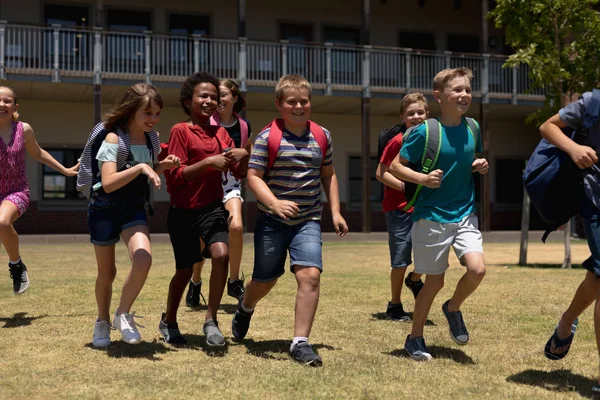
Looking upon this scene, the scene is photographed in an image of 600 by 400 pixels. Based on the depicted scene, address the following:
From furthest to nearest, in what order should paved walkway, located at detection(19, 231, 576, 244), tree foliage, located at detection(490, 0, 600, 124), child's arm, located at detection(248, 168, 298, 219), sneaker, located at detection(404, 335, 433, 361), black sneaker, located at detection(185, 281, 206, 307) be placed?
1. paved walkway, located at detection(19, 231, 576, 244)
2. tree foliage, located at detection(490, 0, 600, 124)
3. black sneaker, located at detection(185, 281, 206, 307)
4. sneaker, located at detection(404, 335, 433, 361)
5. child's arm, located at detection(248, 168, 298, 219)

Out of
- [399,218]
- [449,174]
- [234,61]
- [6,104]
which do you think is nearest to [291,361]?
[449,174]

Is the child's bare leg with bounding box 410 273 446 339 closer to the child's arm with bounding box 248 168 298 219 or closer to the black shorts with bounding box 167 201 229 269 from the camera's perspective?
the child's arm with bounding box 248 168 298 219

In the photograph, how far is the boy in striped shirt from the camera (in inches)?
171

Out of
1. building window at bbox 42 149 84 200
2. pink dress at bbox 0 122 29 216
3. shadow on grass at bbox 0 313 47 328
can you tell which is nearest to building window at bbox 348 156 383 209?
building window at bbox 42 149 84 200

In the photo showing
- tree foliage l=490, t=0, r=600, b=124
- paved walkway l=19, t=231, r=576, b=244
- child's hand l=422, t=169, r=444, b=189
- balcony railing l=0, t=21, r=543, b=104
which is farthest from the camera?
balcony railing l=0, t=21, r=543, b=104

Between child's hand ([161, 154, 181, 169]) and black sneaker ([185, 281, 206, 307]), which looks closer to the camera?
child's hand ([161, 154, 181, 169])

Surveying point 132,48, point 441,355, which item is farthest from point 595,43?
point 132,48

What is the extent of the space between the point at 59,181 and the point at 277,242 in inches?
695

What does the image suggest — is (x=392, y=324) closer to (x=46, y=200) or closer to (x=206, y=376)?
(x=206, y=376)

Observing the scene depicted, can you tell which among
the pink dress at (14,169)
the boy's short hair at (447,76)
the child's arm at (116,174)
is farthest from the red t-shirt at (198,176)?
the pink dress at (14,169)

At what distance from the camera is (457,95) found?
13.9ft

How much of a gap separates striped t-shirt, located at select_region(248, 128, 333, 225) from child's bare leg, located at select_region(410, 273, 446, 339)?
2.59 feet

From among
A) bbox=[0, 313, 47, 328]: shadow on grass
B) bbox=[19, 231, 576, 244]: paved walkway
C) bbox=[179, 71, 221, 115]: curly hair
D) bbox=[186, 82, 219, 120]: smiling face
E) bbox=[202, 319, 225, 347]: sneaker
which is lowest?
bbox=[19, 231, 576, 244]: paved walkway

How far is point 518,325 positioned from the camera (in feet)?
18.2
